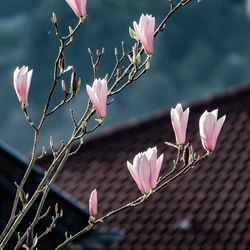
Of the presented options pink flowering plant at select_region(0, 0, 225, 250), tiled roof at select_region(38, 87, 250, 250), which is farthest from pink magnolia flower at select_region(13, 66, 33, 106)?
tiled roof at select_region(38, 87, 250, 250)

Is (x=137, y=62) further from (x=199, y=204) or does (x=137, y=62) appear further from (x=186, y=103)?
(x=186, y=103)

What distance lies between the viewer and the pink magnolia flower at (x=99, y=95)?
11.1ft

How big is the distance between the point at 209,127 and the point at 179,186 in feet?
36.8

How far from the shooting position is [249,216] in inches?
535

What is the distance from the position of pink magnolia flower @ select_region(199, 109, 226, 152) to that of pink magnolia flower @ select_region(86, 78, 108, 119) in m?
0.33

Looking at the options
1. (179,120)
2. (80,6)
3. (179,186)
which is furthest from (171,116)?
(179,186)

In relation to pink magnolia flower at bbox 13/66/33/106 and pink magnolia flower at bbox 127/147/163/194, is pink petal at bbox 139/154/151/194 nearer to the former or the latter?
pink magnolia flower at bbox 127/147/163/194

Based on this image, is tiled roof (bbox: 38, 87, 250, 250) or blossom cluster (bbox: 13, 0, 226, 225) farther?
tiled roof (bbox: 38, 87, 250, 250)

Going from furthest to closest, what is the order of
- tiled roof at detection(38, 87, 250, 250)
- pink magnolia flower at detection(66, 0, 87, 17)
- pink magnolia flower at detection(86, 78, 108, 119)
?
tiled roof at detection(38, 87, 250, 250) < pink magnolia flower at detection(66, 0, 87, 17) < pink magnolia flower at detection(86, 78, 108, 119)

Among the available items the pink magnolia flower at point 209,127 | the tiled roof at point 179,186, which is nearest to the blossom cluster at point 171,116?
the pink magnolia flower at point 209,127

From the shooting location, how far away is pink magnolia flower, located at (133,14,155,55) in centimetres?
349

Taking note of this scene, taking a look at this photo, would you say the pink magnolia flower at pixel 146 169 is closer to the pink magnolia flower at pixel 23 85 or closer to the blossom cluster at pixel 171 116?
the blossom cluster at pixel 171 116

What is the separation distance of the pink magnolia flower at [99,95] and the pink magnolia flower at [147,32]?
21 cm

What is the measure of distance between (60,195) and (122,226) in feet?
12.5
